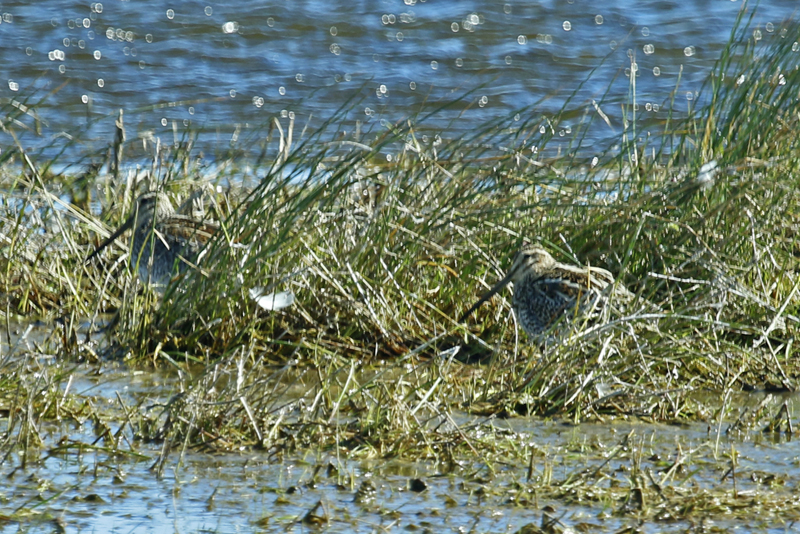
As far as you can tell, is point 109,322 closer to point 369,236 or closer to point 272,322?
point 272,322

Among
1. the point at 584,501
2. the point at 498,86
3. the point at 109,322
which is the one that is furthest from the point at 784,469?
the point at 498,86

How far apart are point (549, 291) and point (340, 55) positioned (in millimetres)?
7889

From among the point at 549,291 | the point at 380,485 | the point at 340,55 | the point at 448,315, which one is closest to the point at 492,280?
the point at 448,315

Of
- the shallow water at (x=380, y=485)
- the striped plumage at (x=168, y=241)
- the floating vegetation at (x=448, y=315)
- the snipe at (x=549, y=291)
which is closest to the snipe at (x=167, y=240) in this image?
the striped plumage at (x=168, y=241)

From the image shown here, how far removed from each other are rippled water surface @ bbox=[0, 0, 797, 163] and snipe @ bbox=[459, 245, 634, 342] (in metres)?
4.91

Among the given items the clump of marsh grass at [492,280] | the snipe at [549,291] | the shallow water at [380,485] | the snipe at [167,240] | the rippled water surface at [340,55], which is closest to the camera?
the shallow water at [380,485]

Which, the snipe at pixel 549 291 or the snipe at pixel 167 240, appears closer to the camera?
the snipe at pixel 549 291

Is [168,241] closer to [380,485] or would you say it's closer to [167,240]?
[167,240]

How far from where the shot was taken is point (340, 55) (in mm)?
13008

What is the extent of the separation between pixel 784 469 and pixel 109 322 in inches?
117

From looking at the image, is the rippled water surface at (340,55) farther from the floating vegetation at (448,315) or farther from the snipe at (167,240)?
the floating vegetation at (448,315)

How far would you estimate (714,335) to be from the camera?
510 cm

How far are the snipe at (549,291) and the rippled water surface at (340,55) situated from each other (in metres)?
4.91

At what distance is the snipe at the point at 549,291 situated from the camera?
17.7ft
